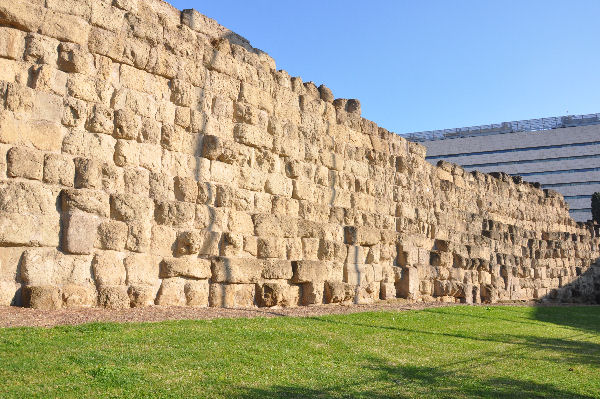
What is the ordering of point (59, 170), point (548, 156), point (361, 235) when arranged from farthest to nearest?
point (548, 156)
point (361, 235)
point (59, 170)

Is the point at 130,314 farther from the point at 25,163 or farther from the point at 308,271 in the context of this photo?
the point at 308,271

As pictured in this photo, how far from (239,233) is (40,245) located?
3.15m

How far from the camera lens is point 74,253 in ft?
24.3

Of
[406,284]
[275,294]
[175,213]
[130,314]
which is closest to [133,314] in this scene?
[130,314]

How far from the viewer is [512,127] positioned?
6381cm

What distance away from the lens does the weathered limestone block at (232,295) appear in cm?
892

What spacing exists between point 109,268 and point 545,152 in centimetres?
5961

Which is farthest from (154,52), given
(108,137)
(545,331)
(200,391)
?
(545,331)

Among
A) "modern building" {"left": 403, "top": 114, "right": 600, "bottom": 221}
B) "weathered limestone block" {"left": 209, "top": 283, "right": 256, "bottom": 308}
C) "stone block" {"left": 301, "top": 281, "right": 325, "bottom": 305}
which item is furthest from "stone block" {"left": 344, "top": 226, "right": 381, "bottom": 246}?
"modern building" {"left": 403, "top": 114, "right": 600, "bottom": 221}

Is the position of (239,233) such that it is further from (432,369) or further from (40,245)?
(432,369)

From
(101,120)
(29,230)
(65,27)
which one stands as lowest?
(29,230)

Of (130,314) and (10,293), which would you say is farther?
(130,314)

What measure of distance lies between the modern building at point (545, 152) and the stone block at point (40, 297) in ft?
193

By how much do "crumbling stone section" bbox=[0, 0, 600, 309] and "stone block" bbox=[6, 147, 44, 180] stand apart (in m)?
0.02
